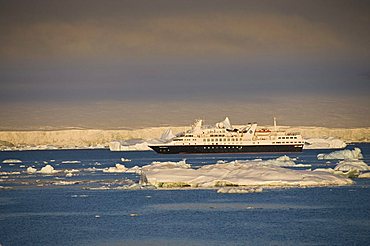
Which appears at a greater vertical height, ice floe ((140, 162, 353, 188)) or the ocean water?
ice floe ((140, 162, 353, 188))

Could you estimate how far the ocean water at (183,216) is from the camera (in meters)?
27.3

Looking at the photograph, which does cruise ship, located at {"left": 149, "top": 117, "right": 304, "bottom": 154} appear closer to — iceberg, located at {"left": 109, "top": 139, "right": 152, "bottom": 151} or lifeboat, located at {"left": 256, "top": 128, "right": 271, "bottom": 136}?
lifeboat, located at {"left": 256, "top": 128, "right": 271, "bottom": 136}

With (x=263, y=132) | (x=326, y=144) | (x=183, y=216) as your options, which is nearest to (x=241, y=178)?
(x=183, y=216)

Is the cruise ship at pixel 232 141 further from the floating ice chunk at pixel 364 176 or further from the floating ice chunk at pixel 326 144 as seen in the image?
the floating ice chunk at pixel 364 176

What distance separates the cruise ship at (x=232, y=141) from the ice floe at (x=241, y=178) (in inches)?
2834

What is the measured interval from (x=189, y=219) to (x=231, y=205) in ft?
16.2

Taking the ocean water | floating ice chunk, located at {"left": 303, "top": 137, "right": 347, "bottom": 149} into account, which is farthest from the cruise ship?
the ocean water

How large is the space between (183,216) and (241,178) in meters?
11.1

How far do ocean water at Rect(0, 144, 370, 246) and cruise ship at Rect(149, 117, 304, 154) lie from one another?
70803 millimetres

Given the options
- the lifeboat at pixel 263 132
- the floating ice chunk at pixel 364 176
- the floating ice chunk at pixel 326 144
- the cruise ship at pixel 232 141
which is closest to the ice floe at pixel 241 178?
the floating ice chunk at pixel 364 176

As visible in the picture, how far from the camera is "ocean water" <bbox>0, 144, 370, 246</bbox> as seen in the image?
27252 millimetres

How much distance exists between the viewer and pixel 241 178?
44.1m

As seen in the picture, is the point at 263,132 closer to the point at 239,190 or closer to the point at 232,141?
the point at 232,141

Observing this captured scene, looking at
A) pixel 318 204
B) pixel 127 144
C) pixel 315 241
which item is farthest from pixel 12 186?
pixel 127 144
